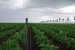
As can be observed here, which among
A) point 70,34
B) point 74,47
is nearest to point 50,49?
point 74,47

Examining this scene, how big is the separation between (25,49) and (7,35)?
787 cm

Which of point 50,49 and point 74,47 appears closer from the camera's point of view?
point 50,49

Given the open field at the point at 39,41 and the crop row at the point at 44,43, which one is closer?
the crop row at the point at 44,43

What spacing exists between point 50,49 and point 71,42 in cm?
301

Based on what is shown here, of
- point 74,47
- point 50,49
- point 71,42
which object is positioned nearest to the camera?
point 50,49

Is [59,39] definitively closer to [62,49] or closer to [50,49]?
[62,49]

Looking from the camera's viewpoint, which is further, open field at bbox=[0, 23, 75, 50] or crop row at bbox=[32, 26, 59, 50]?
open field at bbox=[0, 23, 75, 50]

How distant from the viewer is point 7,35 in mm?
20219

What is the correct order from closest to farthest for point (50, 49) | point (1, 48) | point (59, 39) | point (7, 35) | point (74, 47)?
point (50, 49), point (1, 48), point (74, 47), point (59, 39), point (7, 35)

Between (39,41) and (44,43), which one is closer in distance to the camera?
(44,43)

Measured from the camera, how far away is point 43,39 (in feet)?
42.3

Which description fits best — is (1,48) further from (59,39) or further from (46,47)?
(59,39)

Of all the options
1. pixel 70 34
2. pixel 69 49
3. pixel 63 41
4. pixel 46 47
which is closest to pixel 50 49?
pixel 46 47

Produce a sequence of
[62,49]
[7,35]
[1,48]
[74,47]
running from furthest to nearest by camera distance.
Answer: [7,35]
[62,49]
[74,47]
[1,48]
